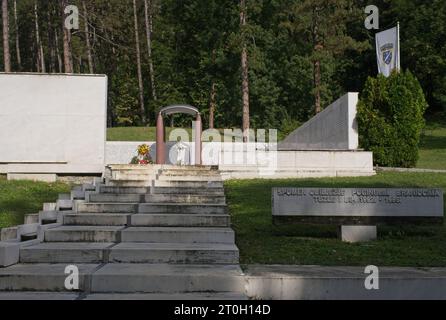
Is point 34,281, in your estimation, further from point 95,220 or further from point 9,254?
point 95,220

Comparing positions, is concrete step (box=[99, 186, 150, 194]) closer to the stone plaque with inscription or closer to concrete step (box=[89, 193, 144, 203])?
concrete step (box=[89, 193, 144, 203])

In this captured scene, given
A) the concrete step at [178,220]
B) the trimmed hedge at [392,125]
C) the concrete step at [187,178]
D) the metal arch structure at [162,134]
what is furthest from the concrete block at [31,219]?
the trimmed hedge at [392,125]

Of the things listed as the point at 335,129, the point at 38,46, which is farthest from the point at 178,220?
the point at 38,46

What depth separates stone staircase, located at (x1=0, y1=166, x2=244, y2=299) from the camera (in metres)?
5.63

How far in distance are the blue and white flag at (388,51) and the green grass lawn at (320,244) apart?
1116cm

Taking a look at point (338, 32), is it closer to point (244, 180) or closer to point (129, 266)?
point (244, 180)

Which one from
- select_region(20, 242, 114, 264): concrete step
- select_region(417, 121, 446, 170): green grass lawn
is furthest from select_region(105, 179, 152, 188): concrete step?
select_region(417, 121, 446, 170): green grass lawn

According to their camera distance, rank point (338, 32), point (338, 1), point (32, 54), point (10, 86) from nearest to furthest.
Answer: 1. point (10, 86)
2. point (338, 1)
3. point (338, 32)
4. point (32, 54)

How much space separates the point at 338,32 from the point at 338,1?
2510 millimetres

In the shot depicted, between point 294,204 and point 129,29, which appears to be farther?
point 129,29

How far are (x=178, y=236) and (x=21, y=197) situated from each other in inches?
223
